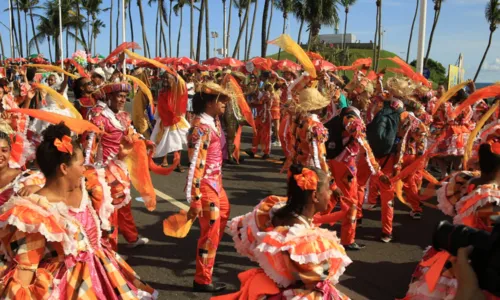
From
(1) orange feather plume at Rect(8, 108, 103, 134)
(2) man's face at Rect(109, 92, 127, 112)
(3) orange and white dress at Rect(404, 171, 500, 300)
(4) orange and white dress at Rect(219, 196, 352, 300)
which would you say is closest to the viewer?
(4) orange and white dress at Rect(219, 196, 352, 300)

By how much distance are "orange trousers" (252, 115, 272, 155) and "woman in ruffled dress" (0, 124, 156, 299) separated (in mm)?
8788

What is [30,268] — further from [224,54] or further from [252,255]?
[224,54]

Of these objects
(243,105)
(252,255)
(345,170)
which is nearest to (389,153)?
(345,170)

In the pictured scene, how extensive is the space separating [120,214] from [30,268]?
117 inches

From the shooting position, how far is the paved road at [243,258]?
4.77 metres

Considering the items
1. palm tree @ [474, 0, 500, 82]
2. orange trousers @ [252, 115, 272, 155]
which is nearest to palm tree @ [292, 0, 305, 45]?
palm tree @ [474, 0, 500, 82]

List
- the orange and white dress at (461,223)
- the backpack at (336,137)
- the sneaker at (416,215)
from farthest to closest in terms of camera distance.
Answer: the sneaker at (416,215), the backpack at (336,137), the orange and white dress at (461,223)

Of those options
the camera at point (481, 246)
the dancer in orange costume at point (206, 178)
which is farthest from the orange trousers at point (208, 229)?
the camera at point (481, 246)

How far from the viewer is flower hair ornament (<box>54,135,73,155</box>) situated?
2762mm

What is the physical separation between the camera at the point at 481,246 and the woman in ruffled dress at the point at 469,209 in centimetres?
94

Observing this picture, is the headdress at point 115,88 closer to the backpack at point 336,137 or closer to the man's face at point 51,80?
the backpack at point 336,137

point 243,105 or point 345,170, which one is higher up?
point 243,105

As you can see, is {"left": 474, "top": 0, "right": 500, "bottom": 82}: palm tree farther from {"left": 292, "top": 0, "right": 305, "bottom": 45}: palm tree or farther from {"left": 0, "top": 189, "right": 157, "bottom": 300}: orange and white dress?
{"left": 0, "top": 189, "right": 157, "bottom": 300}: orange and white dress

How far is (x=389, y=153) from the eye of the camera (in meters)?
6.71
